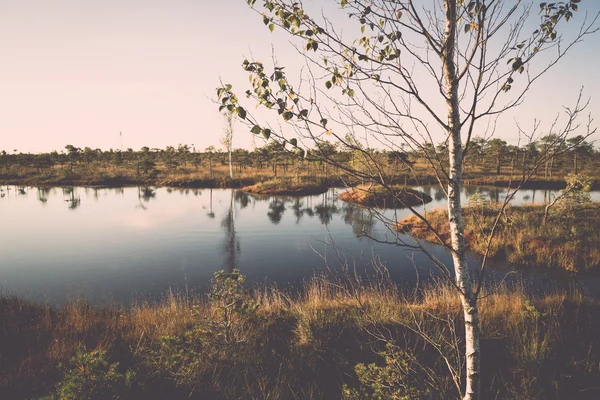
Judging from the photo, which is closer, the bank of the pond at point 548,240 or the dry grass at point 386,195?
the dry grass at point 386,195

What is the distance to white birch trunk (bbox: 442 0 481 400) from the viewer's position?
85.0 inches

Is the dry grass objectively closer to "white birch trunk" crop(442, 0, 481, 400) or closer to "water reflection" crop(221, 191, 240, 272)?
"white birch trunk" crop(442, 0, 481, 400)

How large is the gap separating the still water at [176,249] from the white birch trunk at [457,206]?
1.72 m

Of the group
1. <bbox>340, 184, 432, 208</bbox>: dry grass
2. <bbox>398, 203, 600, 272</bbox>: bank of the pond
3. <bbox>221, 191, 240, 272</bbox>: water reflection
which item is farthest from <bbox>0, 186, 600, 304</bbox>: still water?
<bbox>398, 203, 600, 272</bbox>: bank of the pond

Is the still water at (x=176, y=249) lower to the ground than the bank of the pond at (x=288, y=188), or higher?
lower

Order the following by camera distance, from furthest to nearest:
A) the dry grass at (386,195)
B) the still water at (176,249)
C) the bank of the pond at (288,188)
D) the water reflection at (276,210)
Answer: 1. the bank of the pond at (288,188)
2. the water reflection at (276,210)
3. the still water at (176,249)
4. the dry grass at (386,195)

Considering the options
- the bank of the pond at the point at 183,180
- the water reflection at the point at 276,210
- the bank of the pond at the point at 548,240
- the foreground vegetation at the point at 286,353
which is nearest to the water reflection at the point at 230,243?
the water reflection at the point at 276,210

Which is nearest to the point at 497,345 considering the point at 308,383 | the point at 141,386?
the point at 308,383

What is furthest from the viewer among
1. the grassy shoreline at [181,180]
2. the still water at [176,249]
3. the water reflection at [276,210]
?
the grassy shoreline at [181,180]

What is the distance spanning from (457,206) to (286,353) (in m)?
4.22

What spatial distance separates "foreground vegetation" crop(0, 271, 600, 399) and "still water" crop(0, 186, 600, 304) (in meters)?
1.61

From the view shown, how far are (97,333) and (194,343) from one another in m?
2.45

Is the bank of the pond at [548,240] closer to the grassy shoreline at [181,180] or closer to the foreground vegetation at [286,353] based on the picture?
the foreground vegetation at [286,353]

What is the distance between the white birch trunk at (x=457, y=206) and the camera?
216 cm
